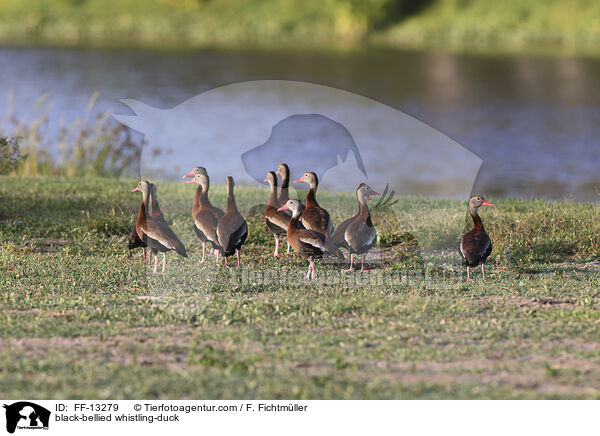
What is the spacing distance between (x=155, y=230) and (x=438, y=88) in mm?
28884

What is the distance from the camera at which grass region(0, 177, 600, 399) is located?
592cm

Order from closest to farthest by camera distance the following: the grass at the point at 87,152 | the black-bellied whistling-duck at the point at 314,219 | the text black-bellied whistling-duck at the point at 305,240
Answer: the text black-bellied whistling-duck at the point at 305,240
the black-bellied whistling-duck at the point at 314,219
the grass at the point at 87,152

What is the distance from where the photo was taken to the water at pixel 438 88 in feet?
78.8

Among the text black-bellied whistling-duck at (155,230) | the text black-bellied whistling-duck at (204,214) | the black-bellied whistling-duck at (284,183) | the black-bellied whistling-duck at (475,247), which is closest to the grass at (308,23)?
the black-bellied whistling-duck at (284,183)

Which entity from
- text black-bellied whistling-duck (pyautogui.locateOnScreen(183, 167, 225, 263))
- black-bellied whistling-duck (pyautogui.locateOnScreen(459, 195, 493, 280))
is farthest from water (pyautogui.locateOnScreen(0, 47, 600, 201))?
text black-bellied whistling-duck (pyautogui.locateOnScreen(183, 167, 225, 263))

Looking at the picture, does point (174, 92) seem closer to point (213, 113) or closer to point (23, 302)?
point (213, 113)

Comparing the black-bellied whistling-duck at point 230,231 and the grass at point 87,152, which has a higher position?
the grass at point 87,152

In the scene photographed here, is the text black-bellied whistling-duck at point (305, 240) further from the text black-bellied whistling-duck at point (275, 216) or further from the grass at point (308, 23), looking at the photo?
the grass at point (308, 23)

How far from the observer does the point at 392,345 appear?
22.0ft

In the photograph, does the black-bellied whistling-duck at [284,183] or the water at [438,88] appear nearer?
the black-bellied whistling-duck at [284,183]

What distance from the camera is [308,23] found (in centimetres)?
5762

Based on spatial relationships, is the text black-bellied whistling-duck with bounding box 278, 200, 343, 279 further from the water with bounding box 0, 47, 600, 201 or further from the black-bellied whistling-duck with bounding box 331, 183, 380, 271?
the water with bounding box 0, 47, 600, 201

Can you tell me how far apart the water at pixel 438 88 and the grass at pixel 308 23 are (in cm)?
526
